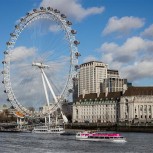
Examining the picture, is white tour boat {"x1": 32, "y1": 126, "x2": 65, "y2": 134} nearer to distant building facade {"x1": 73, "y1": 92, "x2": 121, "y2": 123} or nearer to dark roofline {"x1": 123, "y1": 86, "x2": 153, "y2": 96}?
dark roofline {"x1": 123, "y1": 86, "x2": 153, "y2": 96}

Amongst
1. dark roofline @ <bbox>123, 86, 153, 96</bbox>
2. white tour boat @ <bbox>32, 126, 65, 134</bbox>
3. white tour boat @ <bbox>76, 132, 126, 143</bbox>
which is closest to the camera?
white tour boat @ <bbox>76, 132, 126, 143</bbox>

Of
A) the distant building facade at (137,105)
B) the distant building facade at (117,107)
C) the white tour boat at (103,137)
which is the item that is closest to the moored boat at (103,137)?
the white tour boat at (103,137)

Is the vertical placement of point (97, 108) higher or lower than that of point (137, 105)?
lower

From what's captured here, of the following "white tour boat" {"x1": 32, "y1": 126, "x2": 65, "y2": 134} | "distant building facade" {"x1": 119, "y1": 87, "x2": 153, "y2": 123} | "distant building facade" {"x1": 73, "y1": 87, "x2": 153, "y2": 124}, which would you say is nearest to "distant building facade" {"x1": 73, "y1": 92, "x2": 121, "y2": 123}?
"distant building facade" {"x1": 73, "y1": 87, "x2": 153, "y2": 124}

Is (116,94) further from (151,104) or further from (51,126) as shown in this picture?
(51,126)

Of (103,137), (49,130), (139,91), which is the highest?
(139,91)

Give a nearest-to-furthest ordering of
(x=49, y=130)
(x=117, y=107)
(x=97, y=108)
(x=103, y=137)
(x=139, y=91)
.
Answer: (x=103, y=137) → (x=49, y=130) → (x=139, y=91) → (x=117, y=107) → (x=97, y=108)

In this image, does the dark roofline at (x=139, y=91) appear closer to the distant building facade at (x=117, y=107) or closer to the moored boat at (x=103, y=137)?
the distant building facade at (x=117, y=107)

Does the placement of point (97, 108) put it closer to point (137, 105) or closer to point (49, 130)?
point (137, 105)

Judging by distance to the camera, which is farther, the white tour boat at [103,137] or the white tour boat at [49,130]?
the white tour boat at [49,130]

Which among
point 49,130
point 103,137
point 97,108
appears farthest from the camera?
point 97,108

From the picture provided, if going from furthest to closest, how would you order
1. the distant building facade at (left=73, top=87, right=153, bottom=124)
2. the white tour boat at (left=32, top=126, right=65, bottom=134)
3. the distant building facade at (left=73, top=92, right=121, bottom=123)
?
1. the distant building facade at (left=73, top=92, right=121, bottom=123)
2. the distant building facade at (left=73, top=87, right=153, bottom=124)
3. the white tour boat at (left=32, top=126, right=65, bottom=134)

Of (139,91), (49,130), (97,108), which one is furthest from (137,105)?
(49,130)

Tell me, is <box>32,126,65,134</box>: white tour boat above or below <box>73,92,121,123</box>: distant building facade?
below
